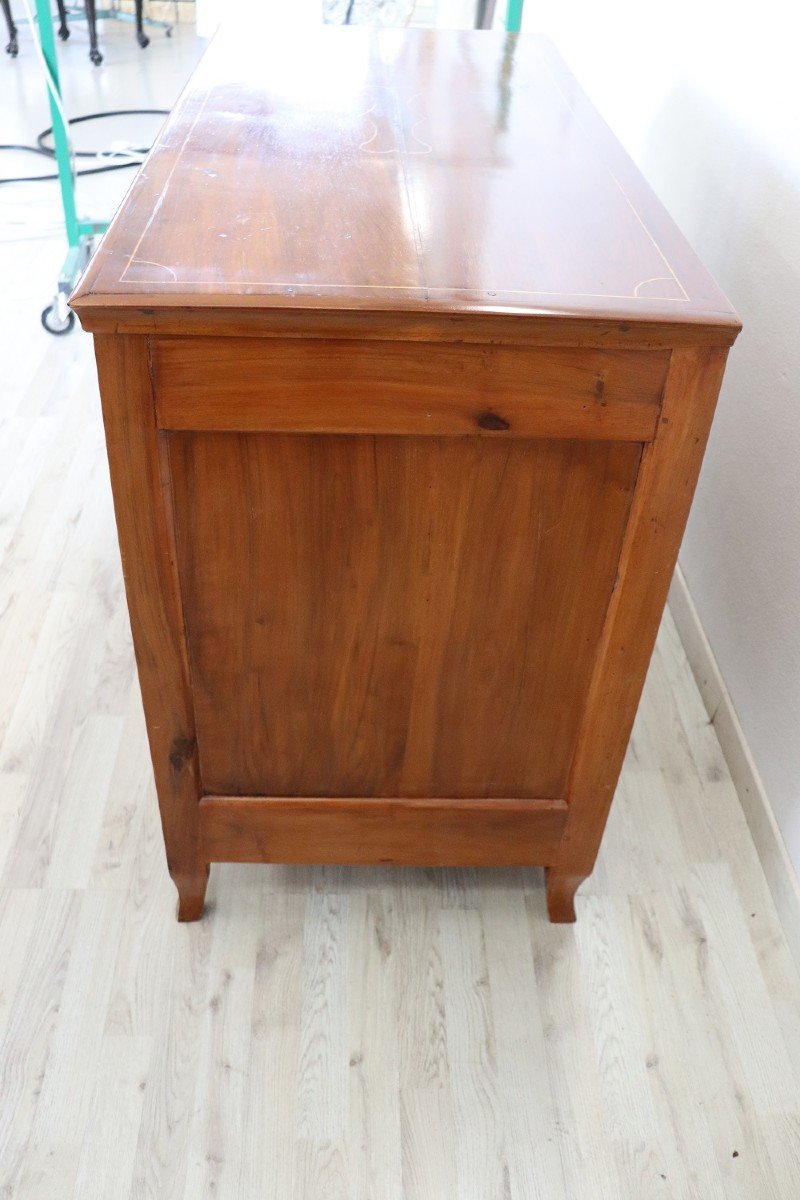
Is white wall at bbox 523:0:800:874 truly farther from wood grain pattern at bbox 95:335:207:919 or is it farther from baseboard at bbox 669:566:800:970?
wood grain pattern at bbox 95:335:207:919

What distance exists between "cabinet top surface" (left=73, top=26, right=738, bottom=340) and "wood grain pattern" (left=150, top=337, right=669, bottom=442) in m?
0.04

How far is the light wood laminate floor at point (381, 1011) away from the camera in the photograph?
1134 millimetres

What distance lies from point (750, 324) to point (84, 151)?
8.44 feet

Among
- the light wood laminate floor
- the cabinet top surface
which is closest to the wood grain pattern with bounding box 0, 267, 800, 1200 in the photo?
the light wood laminate floor

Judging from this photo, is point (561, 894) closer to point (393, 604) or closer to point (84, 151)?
point (393, 604)

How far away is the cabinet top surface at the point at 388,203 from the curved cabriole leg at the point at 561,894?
74cm

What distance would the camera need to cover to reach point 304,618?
107 centimetres

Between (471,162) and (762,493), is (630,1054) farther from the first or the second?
(471,162)

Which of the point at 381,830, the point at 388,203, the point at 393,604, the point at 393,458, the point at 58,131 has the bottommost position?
the point at 381,830

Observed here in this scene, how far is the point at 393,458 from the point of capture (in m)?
0.96

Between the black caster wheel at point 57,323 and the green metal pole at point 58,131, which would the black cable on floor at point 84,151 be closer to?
the green metal pole at point 58,131

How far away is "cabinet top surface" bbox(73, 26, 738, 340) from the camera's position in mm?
871

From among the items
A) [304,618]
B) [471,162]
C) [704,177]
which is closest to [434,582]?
[304,618]

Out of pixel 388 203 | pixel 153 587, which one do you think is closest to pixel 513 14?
pixel 388 203
